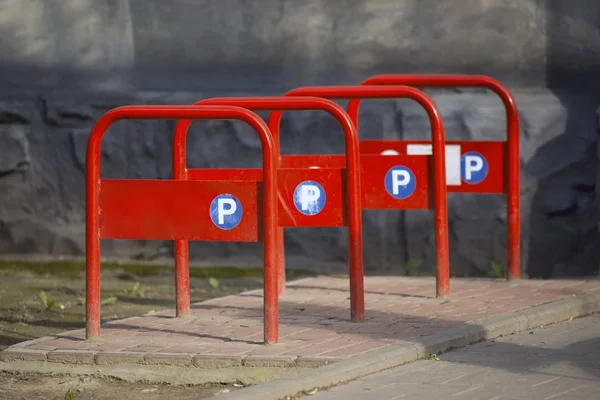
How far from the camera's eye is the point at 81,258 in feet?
33.2

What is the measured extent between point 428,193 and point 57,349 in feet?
7.87

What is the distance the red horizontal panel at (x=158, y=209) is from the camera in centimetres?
645

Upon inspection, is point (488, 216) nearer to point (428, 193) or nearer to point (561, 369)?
point (428, 193)

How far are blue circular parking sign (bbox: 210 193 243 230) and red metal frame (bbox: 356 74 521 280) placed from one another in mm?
1946

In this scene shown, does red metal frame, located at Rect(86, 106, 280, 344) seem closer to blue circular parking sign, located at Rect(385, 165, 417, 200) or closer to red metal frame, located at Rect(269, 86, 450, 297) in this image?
red metal frame, located at Rect(269, 86, 450, 297)

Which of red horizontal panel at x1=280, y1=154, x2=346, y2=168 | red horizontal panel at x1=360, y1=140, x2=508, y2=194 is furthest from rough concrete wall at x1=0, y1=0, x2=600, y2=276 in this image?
red horizontal panel at x1=280, y1=154, x2=346, y2=168

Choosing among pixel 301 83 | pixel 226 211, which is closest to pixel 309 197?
pixel 226 211

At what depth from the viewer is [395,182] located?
7660 mm

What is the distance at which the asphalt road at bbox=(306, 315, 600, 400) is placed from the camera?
5352mm

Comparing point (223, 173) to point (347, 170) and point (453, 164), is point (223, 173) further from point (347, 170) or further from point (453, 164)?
point (453, 164)

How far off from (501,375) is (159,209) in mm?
1860

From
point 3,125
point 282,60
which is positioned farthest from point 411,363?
point 3,125

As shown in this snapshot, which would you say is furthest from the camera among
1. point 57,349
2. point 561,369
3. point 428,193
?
point 428,193

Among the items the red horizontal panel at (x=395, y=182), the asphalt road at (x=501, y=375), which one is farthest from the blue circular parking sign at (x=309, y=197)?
the asphalt road at (x=501, y=375)
